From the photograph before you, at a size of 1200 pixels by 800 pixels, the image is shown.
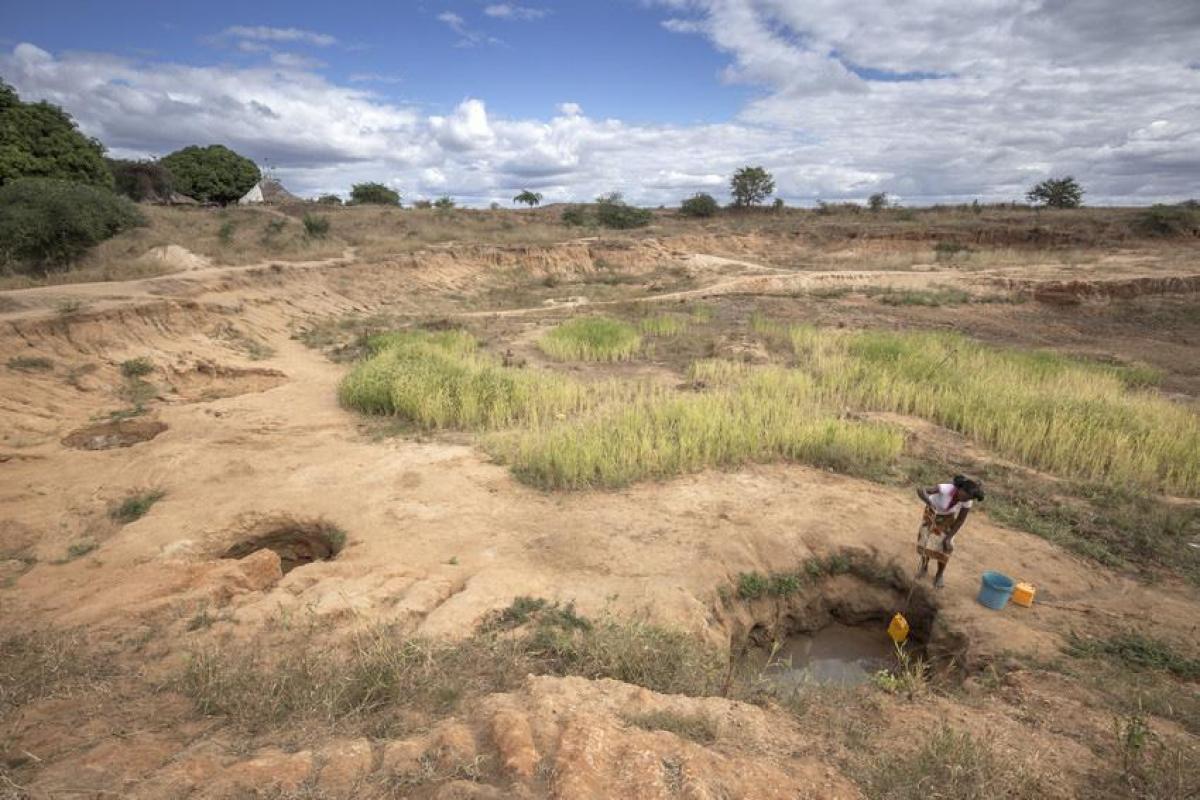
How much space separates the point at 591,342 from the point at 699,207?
1257 inches

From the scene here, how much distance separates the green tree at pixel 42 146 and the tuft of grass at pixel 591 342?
20882 millimetres

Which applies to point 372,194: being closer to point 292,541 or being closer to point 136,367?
point 136,367

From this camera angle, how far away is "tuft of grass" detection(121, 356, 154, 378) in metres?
10.3

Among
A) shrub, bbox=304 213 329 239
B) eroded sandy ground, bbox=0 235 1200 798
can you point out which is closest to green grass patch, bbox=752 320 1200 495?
eroded sandy ground, bbox=0 235 1200 798

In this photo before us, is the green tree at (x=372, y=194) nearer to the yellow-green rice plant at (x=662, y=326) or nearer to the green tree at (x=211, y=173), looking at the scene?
the green tree at (x=211, y=173)

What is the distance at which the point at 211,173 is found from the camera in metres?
36.4

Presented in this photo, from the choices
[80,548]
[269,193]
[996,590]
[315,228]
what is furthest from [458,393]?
[269,193]

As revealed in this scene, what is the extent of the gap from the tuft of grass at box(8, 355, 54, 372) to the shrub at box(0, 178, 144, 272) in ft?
24.9

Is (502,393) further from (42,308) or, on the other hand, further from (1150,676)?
(42,308)

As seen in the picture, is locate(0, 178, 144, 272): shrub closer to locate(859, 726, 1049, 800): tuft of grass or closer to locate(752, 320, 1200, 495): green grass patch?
locate(752, 320, 1200, 495): green grass patch

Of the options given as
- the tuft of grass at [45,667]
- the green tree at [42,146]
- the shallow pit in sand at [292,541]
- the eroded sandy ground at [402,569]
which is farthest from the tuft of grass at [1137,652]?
the green tree at [42,146]

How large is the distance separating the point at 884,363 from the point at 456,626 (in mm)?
9836

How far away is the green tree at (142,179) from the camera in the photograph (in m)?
32.0

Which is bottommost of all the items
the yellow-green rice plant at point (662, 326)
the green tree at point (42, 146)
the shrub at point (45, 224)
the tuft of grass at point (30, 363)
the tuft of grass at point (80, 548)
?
the tuft of grass at point (80, 548)
